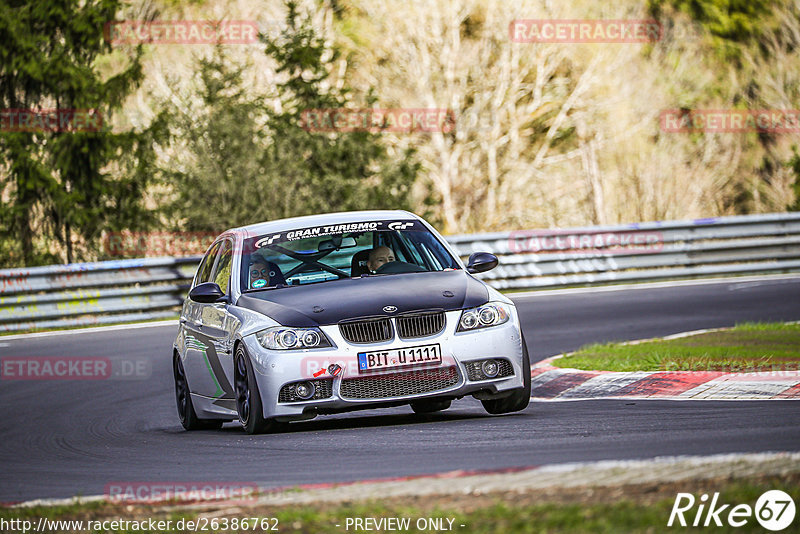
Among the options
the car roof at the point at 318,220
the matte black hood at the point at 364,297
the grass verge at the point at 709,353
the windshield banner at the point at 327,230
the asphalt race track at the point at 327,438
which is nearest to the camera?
the asphalt race track at the point at 327,438

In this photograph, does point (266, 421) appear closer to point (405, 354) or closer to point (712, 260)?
point (405, 354)

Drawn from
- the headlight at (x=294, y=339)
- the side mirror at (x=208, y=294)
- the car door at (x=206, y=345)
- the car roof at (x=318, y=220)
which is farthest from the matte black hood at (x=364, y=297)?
the car roof at (x=318, y=220)

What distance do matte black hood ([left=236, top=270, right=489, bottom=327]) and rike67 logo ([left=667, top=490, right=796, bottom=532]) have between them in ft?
13.7

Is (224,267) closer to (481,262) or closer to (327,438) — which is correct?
(481,262)

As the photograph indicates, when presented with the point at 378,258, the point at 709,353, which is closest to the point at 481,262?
the point at 378,258

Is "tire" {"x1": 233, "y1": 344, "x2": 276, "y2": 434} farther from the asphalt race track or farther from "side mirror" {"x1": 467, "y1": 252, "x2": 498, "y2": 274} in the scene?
"side mirror" {"x1": 467, "y1": 252, "x2": 498, "y2": 274}

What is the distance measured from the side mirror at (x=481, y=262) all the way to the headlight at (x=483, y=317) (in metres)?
0.70

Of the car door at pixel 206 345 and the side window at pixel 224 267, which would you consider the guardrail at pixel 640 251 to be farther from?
the side window at pixel 224 267

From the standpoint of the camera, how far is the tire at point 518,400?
367 inches

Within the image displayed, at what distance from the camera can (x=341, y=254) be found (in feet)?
34.0

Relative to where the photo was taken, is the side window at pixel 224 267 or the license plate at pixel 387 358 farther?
the side window at pixel 224 267

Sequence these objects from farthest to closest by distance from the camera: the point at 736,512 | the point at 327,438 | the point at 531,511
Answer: the point at 327,438, the point at 531,511, the point at 736,512

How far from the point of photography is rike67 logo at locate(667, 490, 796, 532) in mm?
4684

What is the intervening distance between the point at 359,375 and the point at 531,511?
3.87 meters
